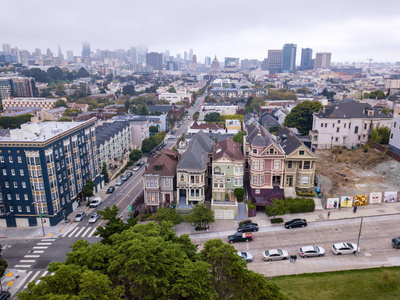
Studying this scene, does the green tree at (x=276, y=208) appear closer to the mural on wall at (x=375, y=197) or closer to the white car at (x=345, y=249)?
the white car at (x=345, y=249)

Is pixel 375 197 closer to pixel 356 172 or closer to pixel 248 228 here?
pixel 356 172

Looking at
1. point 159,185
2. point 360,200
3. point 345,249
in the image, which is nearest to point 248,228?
point 345,249

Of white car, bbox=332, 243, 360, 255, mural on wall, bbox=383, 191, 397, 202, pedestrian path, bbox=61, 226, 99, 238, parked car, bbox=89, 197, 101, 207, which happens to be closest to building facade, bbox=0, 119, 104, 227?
parked car, bbox=89, 197, 101, 207

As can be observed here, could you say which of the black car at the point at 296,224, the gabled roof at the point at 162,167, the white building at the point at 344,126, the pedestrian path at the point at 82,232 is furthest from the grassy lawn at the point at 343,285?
the white building at the point at 344,126

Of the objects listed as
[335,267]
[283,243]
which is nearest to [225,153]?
[283,243]

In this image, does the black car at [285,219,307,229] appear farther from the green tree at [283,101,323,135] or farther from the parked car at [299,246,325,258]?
the green tree at [283,101,323,135]

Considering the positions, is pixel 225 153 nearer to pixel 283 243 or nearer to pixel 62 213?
pixel 283 243
